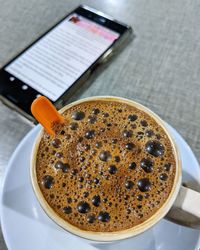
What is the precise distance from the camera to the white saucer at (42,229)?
1.58 ft

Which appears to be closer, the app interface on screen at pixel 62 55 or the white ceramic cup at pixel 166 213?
the white ceramic cup at pixel 166 213

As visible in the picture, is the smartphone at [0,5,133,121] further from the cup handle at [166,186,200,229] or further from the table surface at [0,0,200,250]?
the cup handle at [166,186,200,229]

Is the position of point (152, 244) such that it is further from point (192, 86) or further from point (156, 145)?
point (192, 86)

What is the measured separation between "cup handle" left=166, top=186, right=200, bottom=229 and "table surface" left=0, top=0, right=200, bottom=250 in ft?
0.57

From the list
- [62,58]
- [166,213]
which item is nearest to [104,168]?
[166,213]

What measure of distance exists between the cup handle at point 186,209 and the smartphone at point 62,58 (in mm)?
296

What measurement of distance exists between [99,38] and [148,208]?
412mm

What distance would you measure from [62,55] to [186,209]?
423 mm

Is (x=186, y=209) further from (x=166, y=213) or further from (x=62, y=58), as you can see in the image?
(x=62, y=58)

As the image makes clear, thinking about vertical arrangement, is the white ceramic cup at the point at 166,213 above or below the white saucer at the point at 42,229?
above

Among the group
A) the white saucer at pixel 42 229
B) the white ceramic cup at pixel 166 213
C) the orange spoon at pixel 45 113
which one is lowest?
the white saucer at pixel 42 229

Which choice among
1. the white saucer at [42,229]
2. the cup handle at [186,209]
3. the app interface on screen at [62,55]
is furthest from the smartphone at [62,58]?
the cup handle at [186,209]

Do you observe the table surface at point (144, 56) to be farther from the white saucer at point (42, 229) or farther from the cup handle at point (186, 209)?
the cup handle at point (186, 209)

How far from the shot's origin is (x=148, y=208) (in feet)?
1.39
